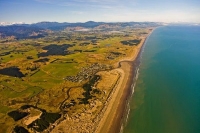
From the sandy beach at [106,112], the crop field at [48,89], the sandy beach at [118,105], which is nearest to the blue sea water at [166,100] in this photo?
the sandy beach at [118,105]

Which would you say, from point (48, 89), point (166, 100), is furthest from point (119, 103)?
point (48, 89)

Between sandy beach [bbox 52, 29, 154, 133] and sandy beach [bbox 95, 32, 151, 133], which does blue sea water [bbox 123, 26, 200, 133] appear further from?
sandy beach [bbox 52, 29, 154, 133]

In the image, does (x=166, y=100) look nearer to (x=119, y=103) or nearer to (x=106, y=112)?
(x=119, y=103)

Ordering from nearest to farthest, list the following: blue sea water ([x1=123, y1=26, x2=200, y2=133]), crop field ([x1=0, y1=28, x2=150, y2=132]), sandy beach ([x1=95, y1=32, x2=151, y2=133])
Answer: blue sea water ([x1=123, y1=26, x2=200, y2=133]), sandy beach ([x1=95, y1=32, x2=151, y2=133]), crop field ([x1=0, y1=28, x2=150, y2=132])

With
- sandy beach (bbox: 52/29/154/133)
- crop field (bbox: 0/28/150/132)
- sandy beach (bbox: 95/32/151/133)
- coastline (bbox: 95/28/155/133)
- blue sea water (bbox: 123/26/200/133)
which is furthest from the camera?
crop field (bbox: 0/28/150/132)

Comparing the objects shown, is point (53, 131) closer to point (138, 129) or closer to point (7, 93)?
point (138, 129)

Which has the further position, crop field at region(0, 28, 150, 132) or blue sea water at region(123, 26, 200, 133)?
crop field at region(0, 28, 150, 132)

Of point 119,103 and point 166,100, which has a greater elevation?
point 166,100

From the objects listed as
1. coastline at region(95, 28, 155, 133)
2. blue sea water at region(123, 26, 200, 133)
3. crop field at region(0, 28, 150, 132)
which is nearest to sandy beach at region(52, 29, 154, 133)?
coastline at region(95, 28, 155, 133)

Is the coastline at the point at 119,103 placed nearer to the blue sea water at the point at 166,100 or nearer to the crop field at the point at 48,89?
the blue sea water at the point at 166,100
